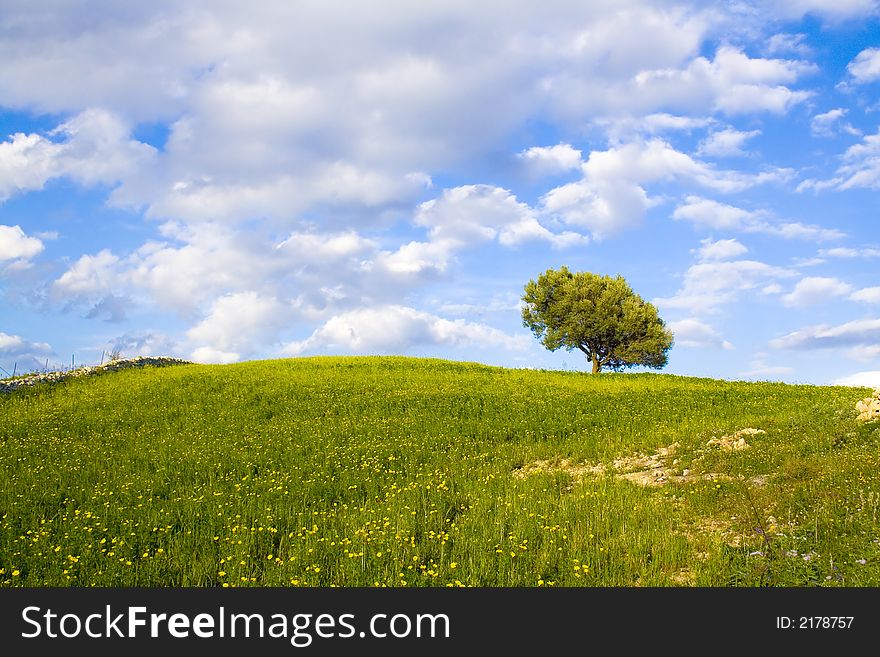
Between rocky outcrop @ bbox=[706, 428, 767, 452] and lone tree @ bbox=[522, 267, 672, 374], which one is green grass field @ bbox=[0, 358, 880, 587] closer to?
rocky outcrop @ bbox=[706, 428, 767, 452]

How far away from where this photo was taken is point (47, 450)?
66.2 ft

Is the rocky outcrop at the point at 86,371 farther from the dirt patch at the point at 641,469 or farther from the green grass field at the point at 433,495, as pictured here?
the dirt patch at the point at 641,469

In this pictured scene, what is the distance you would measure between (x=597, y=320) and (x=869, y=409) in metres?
37.0

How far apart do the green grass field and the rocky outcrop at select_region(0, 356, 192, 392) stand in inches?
302

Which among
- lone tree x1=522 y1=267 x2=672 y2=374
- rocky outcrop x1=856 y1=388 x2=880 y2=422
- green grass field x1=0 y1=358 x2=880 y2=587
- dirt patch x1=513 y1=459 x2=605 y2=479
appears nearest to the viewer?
→ green grass field x1=0 y1=358 x2=880 y2=587

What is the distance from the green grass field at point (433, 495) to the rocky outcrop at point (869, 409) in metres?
0.26

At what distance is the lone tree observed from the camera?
176 ft

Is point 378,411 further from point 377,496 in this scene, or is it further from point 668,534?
point 668,534

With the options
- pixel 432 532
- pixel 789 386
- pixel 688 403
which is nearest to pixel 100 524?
pixel 432 532

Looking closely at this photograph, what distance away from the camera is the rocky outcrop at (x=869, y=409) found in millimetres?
16078

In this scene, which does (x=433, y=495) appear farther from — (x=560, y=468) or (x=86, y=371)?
(x=86, y=371)

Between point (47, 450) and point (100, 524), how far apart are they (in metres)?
9.61

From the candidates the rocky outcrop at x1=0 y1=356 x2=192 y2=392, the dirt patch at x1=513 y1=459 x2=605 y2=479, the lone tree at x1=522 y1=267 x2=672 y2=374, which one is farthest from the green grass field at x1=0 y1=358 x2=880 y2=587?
the lone tree at x1=522 y1=267 x2=672 y2=374

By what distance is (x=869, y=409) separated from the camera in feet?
54.6
